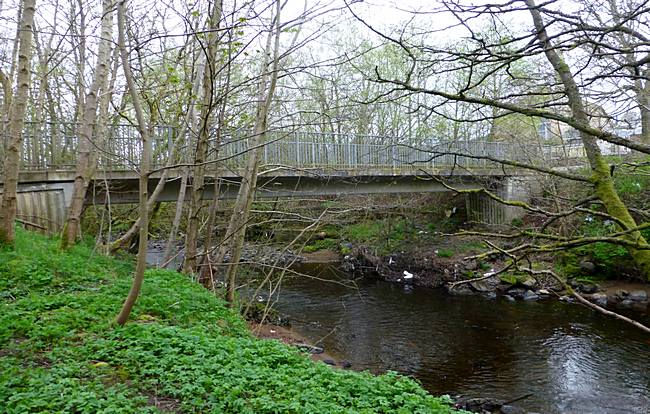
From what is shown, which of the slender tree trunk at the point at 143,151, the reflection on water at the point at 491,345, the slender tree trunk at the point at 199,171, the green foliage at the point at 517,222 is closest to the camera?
the slender tree trunk at the point at 143,151

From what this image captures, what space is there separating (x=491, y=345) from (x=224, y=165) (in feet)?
25.2

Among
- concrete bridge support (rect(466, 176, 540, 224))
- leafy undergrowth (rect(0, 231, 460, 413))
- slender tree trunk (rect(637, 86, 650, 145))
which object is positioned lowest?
leafy undergrowth (rect(0, 231, 460, 413))

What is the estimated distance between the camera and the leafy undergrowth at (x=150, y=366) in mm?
3617

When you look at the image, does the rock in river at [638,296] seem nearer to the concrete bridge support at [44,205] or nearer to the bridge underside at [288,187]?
the bridge underside at [288,187]

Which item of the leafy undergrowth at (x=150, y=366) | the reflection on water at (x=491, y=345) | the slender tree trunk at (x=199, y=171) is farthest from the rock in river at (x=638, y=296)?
the slender tree trunk at (x=199, y=171)

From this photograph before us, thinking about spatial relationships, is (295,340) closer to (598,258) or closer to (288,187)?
(288,187)

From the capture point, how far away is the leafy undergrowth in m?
3.62

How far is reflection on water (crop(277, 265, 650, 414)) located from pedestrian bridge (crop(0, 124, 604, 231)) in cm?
391

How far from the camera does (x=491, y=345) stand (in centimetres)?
1152

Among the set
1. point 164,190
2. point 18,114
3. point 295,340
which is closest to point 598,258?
point 295,340

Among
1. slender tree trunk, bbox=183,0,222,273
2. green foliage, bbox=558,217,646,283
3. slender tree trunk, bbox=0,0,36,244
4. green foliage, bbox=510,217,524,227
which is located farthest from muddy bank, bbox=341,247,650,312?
slender tree trunk, bbox=0,0,36,244

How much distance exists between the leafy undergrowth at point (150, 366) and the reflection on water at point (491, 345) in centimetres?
501

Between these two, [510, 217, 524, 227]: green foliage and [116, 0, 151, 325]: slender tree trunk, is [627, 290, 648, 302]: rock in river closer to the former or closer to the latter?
[510, 217, 524, 227]: green foliage

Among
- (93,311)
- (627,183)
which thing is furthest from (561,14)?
(627,183)
